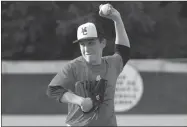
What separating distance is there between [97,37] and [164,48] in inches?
48.4

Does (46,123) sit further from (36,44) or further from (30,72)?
(36,44)

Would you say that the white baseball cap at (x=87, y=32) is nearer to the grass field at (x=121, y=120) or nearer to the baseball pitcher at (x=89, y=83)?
the baseball pitcher at (x=89, y=83)

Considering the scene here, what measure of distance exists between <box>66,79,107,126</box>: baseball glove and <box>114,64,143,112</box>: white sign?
1.20 metres

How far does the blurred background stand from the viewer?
327 centimetres

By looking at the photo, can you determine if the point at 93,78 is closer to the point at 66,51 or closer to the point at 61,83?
the point at 61,83

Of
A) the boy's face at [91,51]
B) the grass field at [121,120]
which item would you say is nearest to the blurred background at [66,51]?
the grass field at [121,120]

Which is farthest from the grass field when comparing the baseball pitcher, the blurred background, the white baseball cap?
the white baseball cap

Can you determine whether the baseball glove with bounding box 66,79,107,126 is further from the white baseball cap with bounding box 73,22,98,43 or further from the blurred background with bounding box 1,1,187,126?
the blurred background with bounding box 1,1,187,126

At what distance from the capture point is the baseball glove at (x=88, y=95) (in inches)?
83.1

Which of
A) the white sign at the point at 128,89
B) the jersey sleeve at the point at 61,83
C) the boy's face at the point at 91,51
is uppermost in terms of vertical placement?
the boy's face at the point at 91,51

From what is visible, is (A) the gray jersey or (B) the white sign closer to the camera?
(A) the gray jersey

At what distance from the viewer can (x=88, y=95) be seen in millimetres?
2139

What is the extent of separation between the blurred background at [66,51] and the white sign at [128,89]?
4cm

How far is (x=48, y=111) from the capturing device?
130 inches
